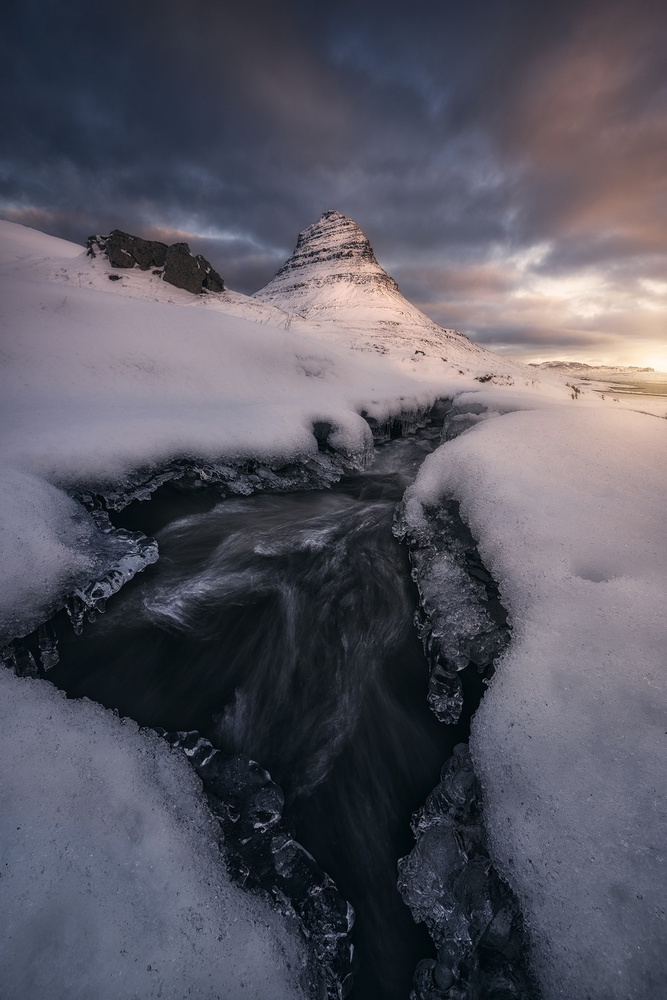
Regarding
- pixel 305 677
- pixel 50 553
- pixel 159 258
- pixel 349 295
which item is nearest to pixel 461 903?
pixel 305 677

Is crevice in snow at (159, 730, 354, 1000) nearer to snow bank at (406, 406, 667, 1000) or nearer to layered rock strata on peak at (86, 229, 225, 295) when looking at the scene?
snow bank at (406, 406, 667, 1000)

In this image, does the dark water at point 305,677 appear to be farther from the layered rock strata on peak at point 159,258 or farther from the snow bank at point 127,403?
the layered rock strata on peak at point 159,258

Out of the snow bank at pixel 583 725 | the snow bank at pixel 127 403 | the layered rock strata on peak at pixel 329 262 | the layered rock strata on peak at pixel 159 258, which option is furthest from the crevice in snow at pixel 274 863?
the layered rock strata on peak at pixel 329 262

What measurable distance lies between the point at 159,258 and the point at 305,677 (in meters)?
30.9

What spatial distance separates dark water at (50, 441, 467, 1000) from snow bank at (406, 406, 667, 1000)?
106 cm

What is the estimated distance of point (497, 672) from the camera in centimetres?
267

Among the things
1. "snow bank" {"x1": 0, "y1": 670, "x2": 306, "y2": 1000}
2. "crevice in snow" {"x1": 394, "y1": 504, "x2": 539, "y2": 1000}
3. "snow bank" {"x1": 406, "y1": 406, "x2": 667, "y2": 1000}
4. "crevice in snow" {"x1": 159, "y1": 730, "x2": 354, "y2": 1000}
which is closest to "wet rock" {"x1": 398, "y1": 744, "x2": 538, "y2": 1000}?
"crevice in snow" {"x1": 394, "y1": 504, "x2": 539, "y2": 1000}

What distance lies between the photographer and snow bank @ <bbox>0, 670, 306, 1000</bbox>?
1.67m

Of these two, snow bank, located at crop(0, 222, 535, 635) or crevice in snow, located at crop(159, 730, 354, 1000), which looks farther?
snow bank, located at crop(0, 222, 535, 635)

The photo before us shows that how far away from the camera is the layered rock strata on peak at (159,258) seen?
77.5 ft

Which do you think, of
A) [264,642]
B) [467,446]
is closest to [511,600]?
[264,642]

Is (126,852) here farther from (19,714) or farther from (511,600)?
(511,600)

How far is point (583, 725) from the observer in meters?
2.17

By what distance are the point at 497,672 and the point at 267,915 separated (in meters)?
2.16
